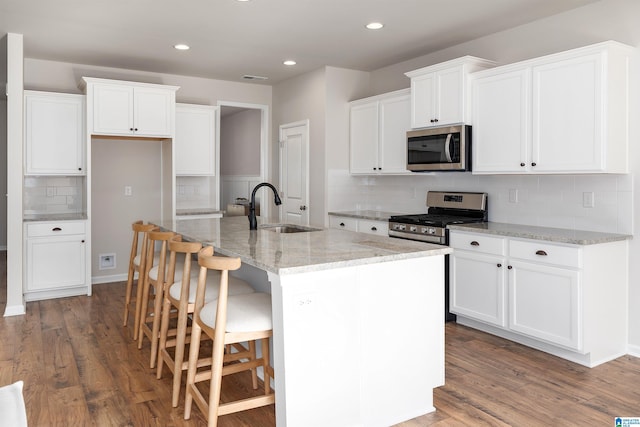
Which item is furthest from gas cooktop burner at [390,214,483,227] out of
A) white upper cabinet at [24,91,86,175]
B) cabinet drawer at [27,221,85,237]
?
white upper cabinet at [24,91,86,175]

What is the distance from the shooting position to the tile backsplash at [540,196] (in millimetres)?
3525

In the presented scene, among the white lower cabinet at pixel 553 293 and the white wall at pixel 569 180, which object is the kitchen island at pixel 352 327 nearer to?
the white lower cabinet at pixel 553 293

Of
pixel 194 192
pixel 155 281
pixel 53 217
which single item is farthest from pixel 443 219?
pixel 53 217

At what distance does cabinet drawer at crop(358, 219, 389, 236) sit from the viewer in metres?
4.84

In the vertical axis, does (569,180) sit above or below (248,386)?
above

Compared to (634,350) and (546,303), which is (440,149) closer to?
(546,303)

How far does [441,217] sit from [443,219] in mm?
230

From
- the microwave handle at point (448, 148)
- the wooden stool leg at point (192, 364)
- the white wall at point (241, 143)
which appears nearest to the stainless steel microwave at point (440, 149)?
the microwave handle at point (448, 148)

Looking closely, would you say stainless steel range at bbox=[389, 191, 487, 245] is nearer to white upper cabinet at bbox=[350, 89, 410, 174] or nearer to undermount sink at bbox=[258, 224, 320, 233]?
white upper cabinet at bbox=[350, 89, 410, 174]

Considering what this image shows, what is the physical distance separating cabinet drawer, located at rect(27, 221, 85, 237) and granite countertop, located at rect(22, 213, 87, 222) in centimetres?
4

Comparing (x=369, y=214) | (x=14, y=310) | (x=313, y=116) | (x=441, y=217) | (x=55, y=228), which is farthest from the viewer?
(x=313, y=116)

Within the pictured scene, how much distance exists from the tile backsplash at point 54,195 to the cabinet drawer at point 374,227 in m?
3.06

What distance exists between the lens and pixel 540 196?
157 inches

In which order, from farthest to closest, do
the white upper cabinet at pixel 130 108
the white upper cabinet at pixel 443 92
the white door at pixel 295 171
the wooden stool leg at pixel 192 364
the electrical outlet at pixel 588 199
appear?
1. the white door at pixel 295 171
2. the white upper cabinet at pixel 130 108
3. the white upper cabinet at pixel 443 92
4. the electrical outlet at pixel 588 199
5. the wooden stool leg at pixel 192 364
